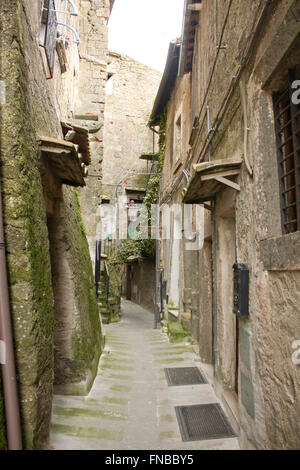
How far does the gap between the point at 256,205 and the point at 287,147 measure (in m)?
0.56

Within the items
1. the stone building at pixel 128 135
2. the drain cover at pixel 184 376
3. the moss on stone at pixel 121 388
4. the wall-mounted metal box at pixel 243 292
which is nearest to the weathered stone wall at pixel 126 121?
the stone building at pixel 128 135

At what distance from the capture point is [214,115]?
14.8ft

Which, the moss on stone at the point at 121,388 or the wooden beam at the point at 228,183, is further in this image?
the moss on stone at the point at 121,388

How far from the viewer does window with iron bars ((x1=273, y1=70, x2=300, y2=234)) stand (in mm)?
2287

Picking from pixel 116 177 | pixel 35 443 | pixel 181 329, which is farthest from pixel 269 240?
pixel 116 177

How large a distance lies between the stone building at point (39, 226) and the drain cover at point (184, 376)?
1345mm

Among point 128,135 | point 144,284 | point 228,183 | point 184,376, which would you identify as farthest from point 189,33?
point 144,284

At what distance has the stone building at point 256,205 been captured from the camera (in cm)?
219

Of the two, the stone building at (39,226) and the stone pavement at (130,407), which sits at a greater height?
the stone building at (39,226)

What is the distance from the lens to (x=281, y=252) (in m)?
2.23

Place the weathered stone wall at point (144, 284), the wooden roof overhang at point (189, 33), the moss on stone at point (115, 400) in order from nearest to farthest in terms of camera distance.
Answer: the moss on stone at point (115, 400) → the wooden roof overhang at point (189, 33) → the weathered stone wall at point (144, 284)

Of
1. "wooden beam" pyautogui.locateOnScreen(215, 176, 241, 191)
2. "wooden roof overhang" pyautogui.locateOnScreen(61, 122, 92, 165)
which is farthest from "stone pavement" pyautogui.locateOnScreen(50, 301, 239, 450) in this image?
"wooden roof overhang" pyautogui.locateOnScreen(61, 122, 92, 165)

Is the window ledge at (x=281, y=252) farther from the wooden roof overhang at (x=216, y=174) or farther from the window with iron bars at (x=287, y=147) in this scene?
the wooden roof overhang at (x=216, y=174)

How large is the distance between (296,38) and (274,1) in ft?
1.39
